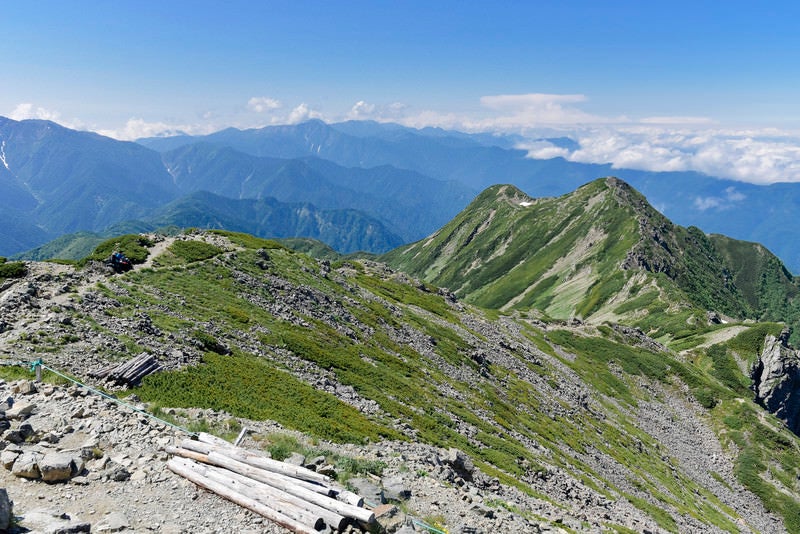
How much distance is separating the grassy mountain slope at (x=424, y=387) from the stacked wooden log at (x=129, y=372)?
782 millimetres

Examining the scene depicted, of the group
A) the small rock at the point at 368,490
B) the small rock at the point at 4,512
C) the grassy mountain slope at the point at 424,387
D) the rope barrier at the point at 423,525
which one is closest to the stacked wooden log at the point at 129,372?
the grassy mountain slope at the point at 424,387

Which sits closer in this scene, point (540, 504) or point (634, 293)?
point (540, 504)

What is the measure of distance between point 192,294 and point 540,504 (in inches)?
1462

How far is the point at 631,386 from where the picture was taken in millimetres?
111562

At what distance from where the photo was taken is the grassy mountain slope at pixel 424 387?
31016mm

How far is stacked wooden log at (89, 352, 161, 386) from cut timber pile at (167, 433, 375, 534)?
8859 millimetres

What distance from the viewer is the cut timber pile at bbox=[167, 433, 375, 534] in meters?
15.7

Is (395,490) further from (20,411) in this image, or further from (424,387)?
(424,387)

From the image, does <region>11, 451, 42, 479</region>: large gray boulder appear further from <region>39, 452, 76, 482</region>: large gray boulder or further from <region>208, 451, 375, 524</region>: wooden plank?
<region>208, 451, 375, 524</region>: wooden plank

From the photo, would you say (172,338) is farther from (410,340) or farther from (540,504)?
(410,340)

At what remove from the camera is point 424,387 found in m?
51.5

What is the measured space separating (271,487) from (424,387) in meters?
36.1

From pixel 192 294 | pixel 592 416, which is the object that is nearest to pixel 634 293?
pixel 592 416

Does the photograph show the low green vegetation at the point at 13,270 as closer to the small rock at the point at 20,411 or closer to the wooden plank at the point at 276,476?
the small rock at the point at 20,411
